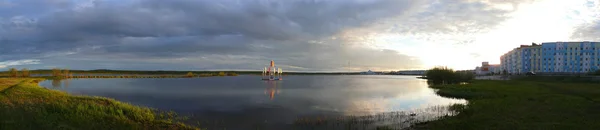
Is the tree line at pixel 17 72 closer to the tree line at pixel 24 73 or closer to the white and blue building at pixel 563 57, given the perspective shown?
the tree line at pixel 24 73

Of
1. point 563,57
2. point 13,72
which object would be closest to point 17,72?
point 13,72

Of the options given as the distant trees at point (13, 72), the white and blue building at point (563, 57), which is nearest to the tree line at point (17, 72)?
the distant trees at point (13, 72)

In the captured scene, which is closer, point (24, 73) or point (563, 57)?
point (24, 73)

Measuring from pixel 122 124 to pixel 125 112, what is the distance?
626 centimetres

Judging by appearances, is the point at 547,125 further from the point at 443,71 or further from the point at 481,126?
the point at 443,71

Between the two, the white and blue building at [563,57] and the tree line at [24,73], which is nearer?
the tree line at [24,73]

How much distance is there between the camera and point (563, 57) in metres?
119

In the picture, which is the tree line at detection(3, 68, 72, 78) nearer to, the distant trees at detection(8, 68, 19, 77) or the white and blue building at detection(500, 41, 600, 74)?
the distant trees at detection(8, 68, 19, 77)

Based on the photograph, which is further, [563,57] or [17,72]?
[563,57]

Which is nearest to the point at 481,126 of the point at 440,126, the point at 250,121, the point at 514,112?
the point at 440,126

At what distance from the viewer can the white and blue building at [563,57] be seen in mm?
115938

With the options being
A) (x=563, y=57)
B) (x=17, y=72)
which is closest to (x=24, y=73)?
(x=17, y=72)

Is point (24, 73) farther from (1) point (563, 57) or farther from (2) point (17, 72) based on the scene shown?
(1) point (563, 57)

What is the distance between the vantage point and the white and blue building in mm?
115938
